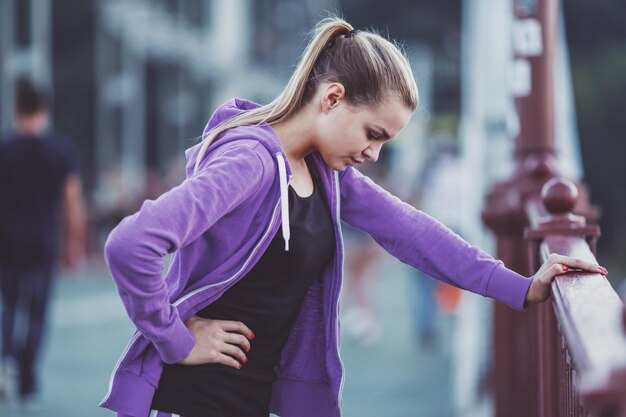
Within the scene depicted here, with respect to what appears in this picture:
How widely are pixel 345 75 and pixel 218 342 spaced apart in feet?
2.30

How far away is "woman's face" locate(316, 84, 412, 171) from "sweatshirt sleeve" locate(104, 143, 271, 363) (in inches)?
9.2

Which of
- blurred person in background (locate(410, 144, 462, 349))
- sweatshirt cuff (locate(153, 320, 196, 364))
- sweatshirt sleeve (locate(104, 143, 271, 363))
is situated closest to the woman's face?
sweatshirt sleeve (locate(104, 143, 271, 363))

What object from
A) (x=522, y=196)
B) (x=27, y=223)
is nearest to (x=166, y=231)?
(x=522, y=196)

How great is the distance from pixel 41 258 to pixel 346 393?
217 cm

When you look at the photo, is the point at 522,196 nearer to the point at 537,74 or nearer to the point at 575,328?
the point at 537,74

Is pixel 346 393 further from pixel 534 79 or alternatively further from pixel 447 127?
pixel 447 127

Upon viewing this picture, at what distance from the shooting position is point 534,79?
17.3 ft

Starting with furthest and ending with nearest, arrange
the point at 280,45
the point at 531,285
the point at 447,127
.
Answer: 1. the point at 447,127
2. the point at 280,45
3. the point at 531,285

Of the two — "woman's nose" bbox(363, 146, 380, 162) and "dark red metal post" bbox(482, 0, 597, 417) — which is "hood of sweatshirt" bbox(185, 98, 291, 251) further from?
"dark red metal post" bbox(482, 0, 597, 417)

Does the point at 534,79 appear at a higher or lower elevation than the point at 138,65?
lower

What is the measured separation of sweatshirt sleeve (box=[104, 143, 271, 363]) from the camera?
8.16ft

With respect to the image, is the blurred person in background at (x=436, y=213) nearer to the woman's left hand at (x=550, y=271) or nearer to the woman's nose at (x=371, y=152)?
the woman's left hand at (x=550, y=271)

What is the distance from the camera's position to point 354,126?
2848mm

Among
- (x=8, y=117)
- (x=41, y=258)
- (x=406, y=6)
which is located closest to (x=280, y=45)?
(x=406, y=6)
